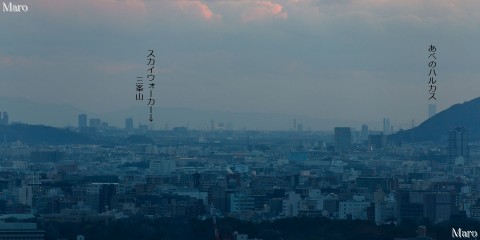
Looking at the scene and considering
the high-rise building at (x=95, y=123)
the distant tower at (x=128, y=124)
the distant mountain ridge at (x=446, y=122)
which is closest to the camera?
the distant tower at (x=128, y=124)

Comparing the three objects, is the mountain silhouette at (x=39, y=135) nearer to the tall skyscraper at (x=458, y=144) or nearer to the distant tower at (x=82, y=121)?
the distant tower at (x=82, y=121)

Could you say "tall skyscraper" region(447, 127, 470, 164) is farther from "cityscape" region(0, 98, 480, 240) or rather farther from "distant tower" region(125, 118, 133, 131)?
"distant tower" region(125, 118, 133, 131)

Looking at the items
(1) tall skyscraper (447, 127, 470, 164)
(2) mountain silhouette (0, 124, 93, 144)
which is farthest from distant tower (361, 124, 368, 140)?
(2) mountain silhouette (0, 124, 93, 144)

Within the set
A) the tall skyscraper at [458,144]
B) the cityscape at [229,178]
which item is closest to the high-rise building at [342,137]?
the cityscape at [229,178]

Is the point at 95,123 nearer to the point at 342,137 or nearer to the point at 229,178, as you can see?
the point at 342,137

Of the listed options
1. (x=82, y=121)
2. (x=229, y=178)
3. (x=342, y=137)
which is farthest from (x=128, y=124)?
(x=229, y=178)
